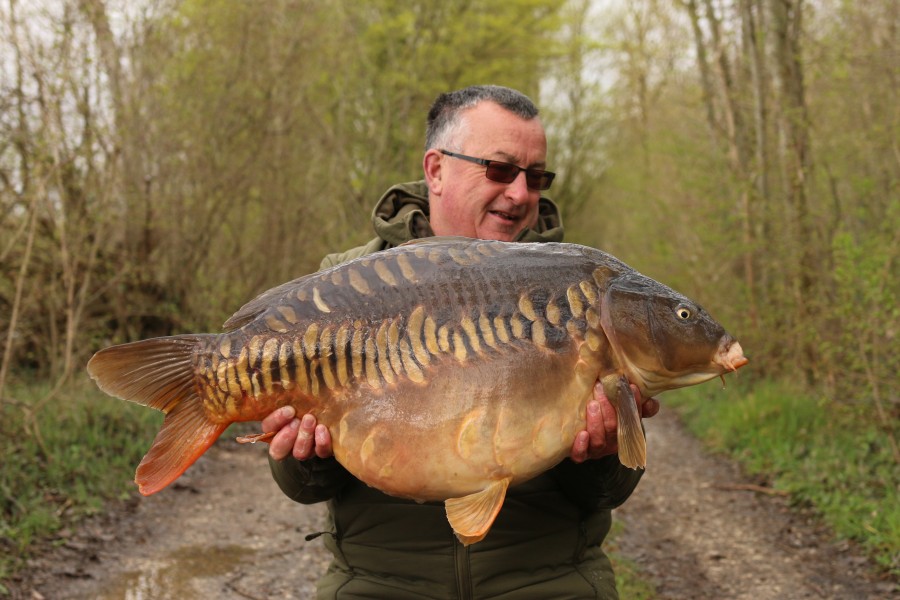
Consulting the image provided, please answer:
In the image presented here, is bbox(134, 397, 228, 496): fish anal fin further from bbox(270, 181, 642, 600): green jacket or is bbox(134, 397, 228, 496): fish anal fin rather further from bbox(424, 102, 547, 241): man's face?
bbox(424, 102, 547, 241): man's face

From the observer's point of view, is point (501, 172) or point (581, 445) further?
point (501, 172)

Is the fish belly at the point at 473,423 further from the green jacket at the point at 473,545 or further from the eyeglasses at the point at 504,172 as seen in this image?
the eyeglasses at the point at 504,172

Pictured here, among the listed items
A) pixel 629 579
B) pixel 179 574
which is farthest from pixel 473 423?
pixel 179 574

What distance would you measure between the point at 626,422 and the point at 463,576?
2.16 feet

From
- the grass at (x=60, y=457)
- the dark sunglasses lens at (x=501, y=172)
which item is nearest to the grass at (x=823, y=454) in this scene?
the dark sunglasses lens at (x=501, y=172)

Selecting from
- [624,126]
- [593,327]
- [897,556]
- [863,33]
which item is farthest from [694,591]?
[624,126]

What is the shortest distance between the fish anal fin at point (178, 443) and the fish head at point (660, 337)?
0.86 meters

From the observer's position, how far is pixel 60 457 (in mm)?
4945

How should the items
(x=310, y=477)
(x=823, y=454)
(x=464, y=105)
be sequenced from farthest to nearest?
1. (x=823, y=454)
2. (x=464, y=105)
3. (x=310, y=477)

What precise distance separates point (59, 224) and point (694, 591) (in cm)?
434

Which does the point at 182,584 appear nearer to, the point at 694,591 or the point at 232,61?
the point at 694,591

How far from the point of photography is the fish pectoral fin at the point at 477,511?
168 centimetres

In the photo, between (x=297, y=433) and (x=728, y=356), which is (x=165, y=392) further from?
(x=728, y=356)

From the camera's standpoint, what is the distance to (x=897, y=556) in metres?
3.90
